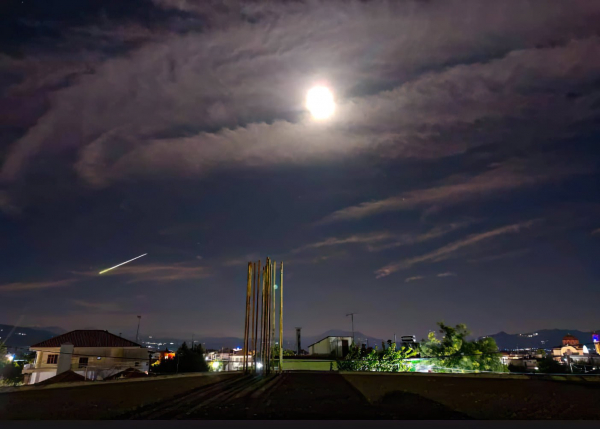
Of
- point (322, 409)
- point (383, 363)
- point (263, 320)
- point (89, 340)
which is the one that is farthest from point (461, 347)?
point (89, 340)

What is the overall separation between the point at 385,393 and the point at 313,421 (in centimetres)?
240

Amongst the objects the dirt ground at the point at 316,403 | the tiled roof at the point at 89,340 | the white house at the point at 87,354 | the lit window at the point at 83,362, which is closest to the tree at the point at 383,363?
the dirt ground at the point at 316,403

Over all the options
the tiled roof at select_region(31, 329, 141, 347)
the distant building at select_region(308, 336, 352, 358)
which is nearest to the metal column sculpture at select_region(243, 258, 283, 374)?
the distant building at select_region(308, 336, 352, 358)

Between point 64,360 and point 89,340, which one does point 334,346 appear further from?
point 89,340

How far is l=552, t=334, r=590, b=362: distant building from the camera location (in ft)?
→ 32.7

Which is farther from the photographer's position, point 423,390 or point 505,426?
point 423,390

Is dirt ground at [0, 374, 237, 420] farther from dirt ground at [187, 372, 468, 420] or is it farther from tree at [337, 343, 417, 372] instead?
tree at [337, 343, 417, 372]

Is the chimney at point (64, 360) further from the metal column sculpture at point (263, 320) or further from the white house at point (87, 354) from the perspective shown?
the metal column sculpture at point (263, 320)

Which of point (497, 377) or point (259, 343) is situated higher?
point (259, 343)

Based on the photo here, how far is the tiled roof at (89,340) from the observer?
1629 inches

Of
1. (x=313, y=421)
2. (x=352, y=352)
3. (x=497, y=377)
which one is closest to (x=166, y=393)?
(x=313, y=421)

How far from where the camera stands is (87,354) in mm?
35844

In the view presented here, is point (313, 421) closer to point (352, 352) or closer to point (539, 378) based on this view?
point (539, 378)

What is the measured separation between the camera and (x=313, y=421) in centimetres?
352
